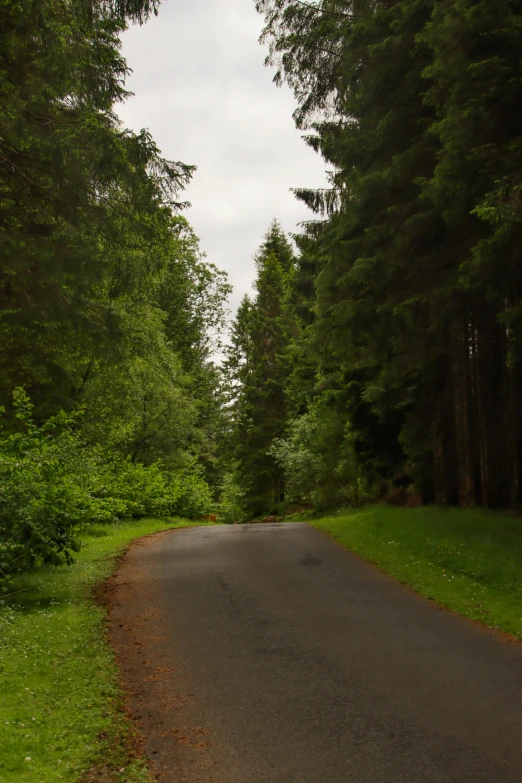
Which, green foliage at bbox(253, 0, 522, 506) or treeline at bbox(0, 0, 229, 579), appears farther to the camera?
→ green foliage at bbox(253, 0, 522, 506)

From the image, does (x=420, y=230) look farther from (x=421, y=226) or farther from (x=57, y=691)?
(x=57, y=691)

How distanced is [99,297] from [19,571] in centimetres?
687

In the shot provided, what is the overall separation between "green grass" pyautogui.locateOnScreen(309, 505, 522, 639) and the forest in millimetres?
1695

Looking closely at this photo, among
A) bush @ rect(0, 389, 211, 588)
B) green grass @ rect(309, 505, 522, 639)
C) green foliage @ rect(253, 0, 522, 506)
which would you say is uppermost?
green foliage @ rect(253, 0, 522, 506)

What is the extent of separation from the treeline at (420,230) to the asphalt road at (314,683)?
14.3ft

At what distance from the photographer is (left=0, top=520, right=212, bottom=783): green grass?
4238mm

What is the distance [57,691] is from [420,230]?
9.70 meters

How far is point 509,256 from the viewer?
9.49 meters

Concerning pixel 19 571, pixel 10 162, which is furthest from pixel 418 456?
pixel 10 162

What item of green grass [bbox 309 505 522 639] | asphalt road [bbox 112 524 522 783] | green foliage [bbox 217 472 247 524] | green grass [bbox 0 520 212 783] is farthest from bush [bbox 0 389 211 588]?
green foliage [bbox 217 472 247 524]

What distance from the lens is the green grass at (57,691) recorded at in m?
4.24

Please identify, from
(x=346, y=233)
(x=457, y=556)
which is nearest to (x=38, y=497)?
(x=457, y=556)

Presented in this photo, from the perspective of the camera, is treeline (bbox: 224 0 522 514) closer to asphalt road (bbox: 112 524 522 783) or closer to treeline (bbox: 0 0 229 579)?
treeline (bbox: 0 0 229 579)

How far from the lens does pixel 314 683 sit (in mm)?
5684
